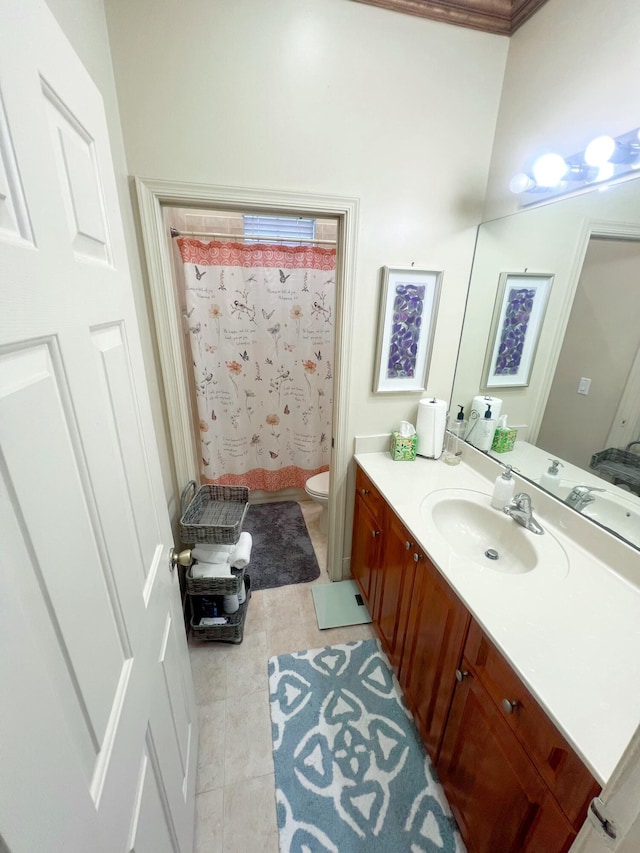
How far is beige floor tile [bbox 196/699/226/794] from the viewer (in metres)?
1.15

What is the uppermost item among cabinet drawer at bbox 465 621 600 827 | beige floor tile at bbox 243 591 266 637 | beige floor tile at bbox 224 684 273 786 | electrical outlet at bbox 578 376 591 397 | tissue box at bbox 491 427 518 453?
electrical outlet at bbox 578 376 591 397

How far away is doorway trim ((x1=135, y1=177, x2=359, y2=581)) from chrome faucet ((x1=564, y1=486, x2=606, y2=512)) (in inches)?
36.7

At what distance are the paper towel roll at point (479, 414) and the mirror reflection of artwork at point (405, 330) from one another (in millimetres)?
335

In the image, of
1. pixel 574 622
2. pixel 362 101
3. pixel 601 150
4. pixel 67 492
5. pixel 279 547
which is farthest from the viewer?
pixel 279 547

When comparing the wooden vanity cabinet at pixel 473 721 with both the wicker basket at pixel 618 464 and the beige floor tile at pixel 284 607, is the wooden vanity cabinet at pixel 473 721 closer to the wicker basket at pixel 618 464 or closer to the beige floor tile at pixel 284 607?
the beige floor tile at pixel 284 607

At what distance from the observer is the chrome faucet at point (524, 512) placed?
1164 mm

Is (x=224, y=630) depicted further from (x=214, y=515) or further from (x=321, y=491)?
(x=321, y=491)

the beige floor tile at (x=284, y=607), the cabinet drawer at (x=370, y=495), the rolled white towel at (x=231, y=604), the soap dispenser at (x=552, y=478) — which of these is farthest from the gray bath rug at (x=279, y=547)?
the soap dispenser at (x=552, y=478)

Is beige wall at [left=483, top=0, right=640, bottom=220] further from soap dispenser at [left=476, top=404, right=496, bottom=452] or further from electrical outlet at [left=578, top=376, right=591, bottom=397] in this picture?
soap dispenser at [left=476, top=404, right=496, bottom=452]

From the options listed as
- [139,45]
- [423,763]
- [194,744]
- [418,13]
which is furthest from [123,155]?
[423,763]

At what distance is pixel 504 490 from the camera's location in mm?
1259

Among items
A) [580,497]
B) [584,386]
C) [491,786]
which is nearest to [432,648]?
[491,786]

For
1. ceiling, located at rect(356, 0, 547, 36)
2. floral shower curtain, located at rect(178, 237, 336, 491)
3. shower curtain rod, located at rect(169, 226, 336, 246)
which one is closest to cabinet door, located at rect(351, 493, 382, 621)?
floral shower curtain, located at rect(178, 237, 336, 491)

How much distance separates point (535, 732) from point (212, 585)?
1.24m
